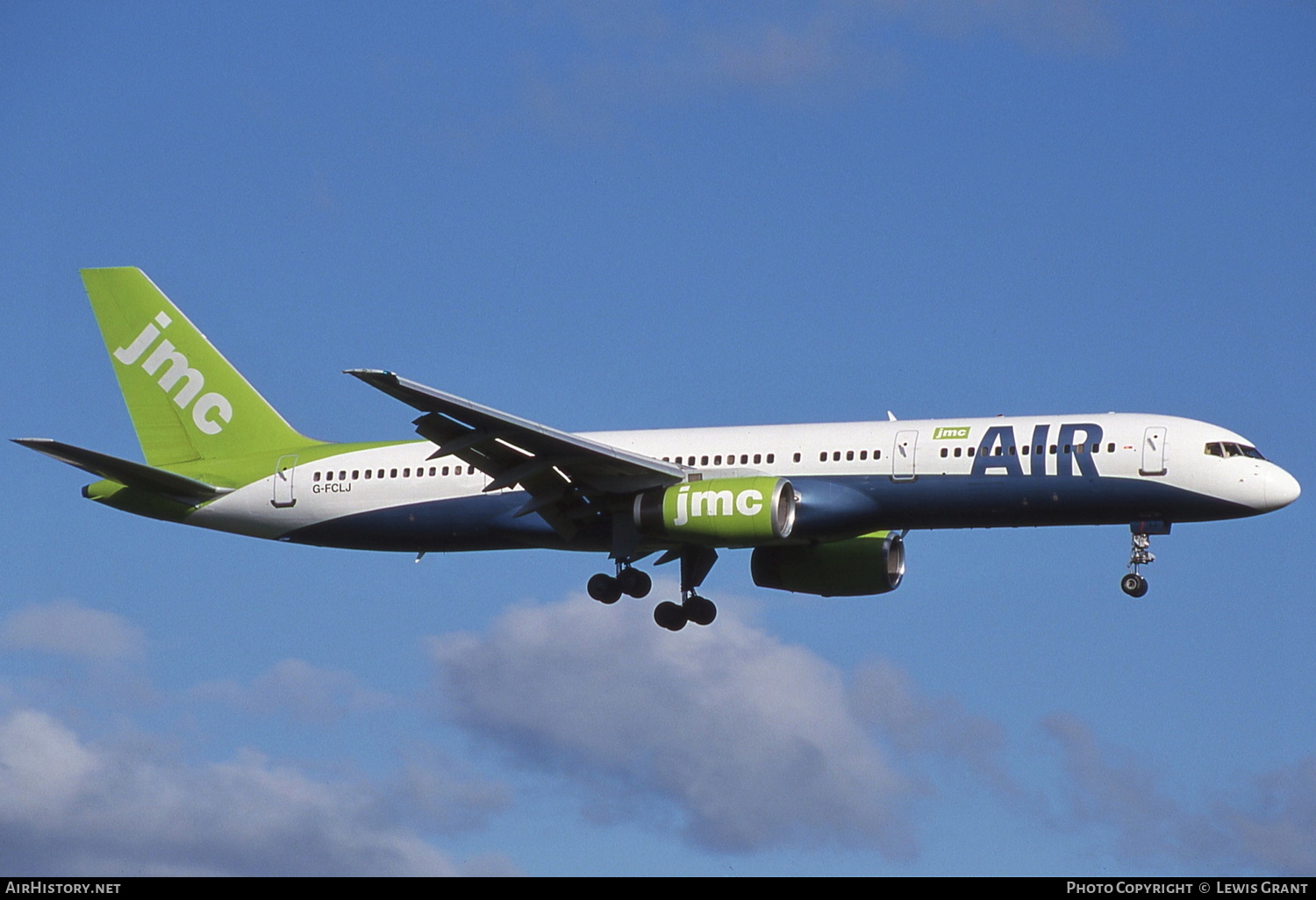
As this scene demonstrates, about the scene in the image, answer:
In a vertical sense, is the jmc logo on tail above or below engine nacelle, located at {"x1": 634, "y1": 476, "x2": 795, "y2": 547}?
above

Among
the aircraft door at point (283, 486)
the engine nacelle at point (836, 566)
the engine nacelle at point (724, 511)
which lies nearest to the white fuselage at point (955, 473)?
the engine nacelle at point (724, 511)

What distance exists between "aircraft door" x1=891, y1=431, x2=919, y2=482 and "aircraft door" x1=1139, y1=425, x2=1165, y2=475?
4830 millimetres

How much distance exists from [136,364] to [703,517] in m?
17.6

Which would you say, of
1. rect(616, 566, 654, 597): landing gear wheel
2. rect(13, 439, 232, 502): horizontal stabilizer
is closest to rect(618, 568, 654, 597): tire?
rect(616, 566, 654, 597): landing gear wheel

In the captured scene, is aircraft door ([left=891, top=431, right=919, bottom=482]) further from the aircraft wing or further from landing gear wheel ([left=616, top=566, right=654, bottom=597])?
landing gear wheel ([left=616, top=566, right=654, bottom=597])

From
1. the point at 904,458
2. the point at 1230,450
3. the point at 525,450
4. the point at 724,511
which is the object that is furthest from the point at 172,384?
the point at 1230,450

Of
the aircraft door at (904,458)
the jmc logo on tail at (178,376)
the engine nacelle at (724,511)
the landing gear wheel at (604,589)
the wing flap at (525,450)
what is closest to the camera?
the wing flap at (525,450)

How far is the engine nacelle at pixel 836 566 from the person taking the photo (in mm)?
47094

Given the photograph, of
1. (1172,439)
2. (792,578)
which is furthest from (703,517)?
(1172,439)

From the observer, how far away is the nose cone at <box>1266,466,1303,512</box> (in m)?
40.7

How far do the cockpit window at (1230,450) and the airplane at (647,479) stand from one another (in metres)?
0.04

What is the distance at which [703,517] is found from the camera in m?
41.6

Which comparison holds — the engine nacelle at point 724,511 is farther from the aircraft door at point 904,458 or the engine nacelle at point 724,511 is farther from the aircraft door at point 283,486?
the aircraft door at point 283,486

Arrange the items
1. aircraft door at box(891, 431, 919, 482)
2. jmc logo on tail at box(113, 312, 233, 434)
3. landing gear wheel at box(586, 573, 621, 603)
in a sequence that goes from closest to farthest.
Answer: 1. aircraft door at box(891, 431, 919, 482)
2. landing gear wheel at box(586, 573, 621, 603)
3. jmc logo on tail at box(113, 312, 233, 434)
